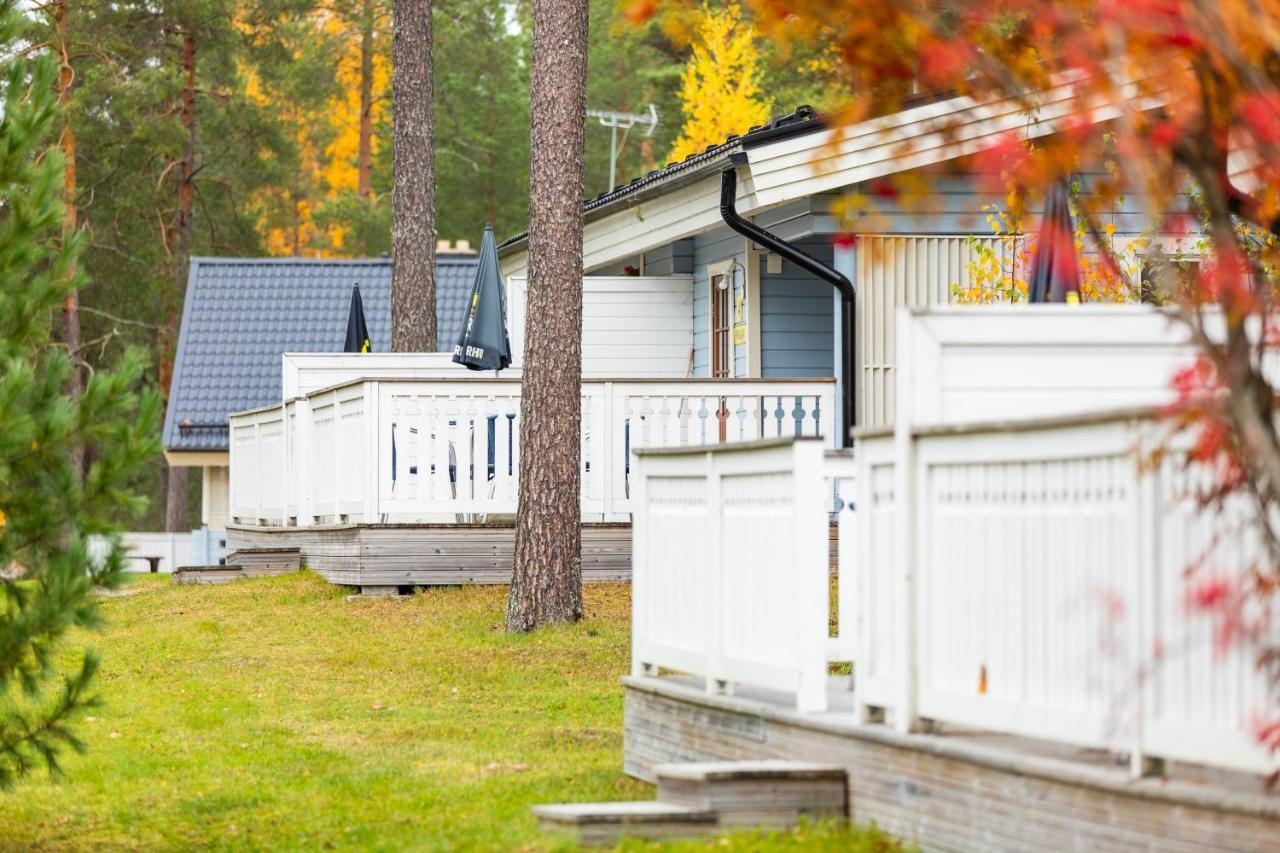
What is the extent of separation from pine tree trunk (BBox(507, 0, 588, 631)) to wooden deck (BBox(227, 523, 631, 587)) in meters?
1.85

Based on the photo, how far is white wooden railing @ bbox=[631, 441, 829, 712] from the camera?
22.1ft

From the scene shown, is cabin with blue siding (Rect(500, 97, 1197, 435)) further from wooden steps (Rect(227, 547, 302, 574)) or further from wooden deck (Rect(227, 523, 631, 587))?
wooden steps (Rect(227, 547, 302, 574))

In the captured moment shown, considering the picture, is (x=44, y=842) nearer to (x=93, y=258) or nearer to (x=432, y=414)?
(x=432, y=414)

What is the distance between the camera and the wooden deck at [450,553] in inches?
605

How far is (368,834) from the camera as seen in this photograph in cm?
751

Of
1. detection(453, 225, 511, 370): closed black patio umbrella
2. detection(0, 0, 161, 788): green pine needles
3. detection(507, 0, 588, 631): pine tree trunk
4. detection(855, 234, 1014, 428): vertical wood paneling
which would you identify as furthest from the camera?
detection(453, 225, 511, 370): closed black patio umbrella

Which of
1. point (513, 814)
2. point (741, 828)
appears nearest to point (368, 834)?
point (513, 814)

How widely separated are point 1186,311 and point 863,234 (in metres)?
11.2

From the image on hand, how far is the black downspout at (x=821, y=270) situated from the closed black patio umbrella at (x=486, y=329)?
2.10 m

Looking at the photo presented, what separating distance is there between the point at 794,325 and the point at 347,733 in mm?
9041

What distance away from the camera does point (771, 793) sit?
6.48 m

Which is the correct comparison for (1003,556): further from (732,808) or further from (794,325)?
(794,325)

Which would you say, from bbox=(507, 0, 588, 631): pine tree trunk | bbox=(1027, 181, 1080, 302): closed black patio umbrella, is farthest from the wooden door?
bbox=(1027, 181, 1080, 302): closed black patio umbrella

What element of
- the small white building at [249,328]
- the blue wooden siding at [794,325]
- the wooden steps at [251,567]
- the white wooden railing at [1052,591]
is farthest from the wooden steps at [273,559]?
the small white building at [249,328]
